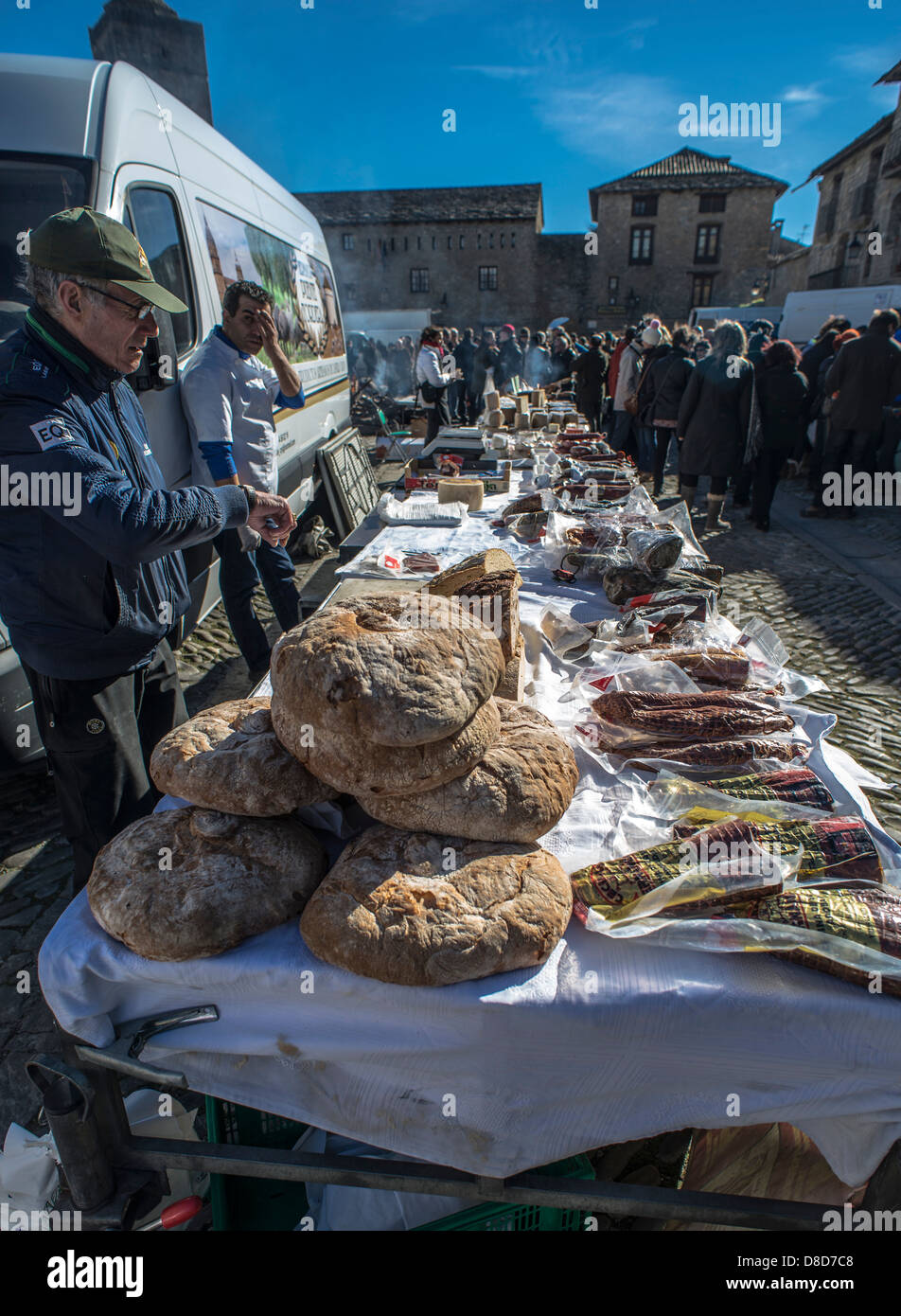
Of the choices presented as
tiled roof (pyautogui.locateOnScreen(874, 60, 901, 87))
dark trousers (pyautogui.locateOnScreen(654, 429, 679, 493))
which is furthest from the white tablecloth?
tiled roof (pyautogui.locateOnScreen(874, 60, 901, 87))

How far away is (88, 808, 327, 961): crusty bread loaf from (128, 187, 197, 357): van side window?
10.4 feet

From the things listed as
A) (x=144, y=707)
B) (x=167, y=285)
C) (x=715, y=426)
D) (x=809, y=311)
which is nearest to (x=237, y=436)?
(x=167, y=285)

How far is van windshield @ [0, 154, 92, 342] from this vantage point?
3.25m

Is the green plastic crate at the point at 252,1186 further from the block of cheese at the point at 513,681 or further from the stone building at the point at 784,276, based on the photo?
the stone building at the point at 784,276

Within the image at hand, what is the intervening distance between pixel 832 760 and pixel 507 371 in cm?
1696

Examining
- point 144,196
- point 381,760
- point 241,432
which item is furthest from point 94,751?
point 144,196

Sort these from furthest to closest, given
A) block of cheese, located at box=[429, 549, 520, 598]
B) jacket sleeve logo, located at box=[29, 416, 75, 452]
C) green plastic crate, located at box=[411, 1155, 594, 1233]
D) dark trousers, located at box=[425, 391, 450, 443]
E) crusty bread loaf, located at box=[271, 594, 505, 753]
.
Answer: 1. dark trousers, located at box=[425, 391, 450, 443]
2. block of cheese, located at box=[429, 549, 520, 598]
3. jacket sleeve logo, located at box=[29, 416, 75, 452]
4. green plastic crate, located at box=[411, 1155, 594, 1233]
5. crusty bread loaf, located at box=[271, 594, 505, 753]

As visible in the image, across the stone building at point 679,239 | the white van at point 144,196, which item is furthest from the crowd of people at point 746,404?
the stone building at point 679,239

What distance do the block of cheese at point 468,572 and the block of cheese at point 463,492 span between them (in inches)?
91.0

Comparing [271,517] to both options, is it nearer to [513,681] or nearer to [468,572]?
[468,572]

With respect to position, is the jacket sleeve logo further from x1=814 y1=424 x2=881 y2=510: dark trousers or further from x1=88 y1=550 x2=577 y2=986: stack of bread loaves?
x1=814 y1=424 x2=881 y2=510: dark trousers

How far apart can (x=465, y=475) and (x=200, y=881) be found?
17.2 feet

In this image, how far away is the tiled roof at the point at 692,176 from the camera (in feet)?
129

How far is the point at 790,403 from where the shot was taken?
781 cm
